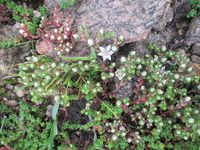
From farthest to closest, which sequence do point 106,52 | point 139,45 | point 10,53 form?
point 10,53
point 139,45
point 106,52

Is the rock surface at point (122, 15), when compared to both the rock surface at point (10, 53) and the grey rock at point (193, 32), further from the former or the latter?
the rock surface at point (10, 53)

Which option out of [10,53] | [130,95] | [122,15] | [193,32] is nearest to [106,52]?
[122,15]

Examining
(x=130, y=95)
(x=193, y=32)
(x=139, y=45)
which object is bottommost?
(x=130, y=95)

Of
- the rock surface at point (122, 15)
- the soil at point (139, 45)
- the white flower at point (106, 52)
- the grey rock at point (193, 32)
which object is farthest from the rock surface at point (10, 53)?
the grey rock at point (193, 32)

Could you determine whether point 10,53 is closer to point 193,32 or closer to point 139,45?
point 139,45

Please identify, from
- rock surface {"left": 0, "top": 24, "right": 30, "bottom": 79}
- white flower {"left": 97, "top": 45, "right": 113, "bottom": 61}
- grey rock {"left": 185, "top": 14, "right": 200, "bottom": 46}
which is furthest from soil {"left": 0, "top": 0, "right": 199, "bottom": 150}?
white flower {"left": 97, "top": 45, "right": 113, "bottom": 61}

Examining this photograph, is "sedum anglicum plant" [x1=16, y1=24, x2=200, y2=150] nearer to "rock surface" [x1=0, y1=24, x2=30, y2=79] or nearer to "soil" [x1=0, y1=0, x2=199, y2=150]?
"soil" [x1=0, y1=0, x2=199, y2=150]
